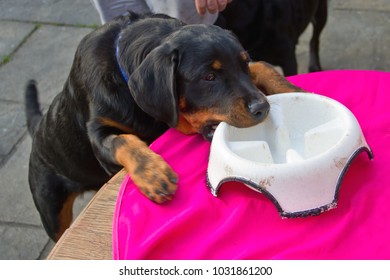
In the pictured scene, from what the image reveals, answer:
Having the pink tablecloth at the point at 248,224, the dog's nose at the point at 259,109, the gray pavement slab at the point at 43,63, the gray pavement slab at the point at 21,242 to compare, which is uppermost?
the dog's nose at the point at 259,109

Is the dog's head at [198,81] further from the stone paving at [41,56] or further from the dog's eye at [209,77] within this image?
the stone paving at [41,56]

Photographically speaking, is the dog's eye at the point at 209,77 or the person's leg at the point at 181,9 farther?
the person's leg at the point at 181,9

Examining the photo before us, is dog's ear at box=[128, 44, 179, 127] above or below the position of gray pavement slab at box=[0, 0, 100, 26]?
above

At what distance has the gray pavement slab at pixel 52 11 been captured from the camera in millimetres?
5947

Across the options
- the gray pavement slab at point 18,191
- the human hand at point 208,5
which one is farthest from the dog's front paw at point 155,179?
the gray pavement slab at point 18,191

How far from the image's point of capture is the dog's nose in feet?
6.81

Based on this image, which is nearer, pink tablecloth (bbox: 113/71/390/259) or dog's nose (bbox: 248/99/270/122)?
pink tablecloth (bbox: 113/71/390/259)

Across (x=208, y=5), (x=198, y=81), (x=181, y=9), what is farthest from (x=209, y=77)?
(x=181, y=9)

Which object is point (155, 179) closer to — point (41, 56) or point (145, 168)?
point (145, 168)

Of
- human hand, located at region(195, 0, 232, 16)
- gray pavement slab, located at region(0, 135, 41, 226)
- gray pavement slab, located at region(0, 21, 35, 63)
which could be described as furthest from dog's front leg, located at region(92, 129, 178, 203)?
gray pavement slab, located at region(0, 21, 35, 63)

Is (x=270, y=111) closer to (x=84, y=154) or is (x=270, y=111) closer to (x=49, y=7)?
(x=84, y=154)

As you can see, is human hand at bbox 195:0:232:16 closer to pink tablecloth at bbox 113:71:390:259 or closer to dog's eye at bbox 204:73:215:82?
dog's eye at bbox 204:73:215:82

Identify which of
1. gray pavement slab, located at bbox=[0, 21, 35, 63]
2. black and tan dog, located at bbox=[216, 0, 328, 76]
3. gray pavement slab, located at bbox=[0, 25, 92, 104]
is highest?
black and tan dog, located at bbox=[216, 0, 328, 76]

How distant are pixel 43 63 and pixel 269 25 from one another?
277cm
